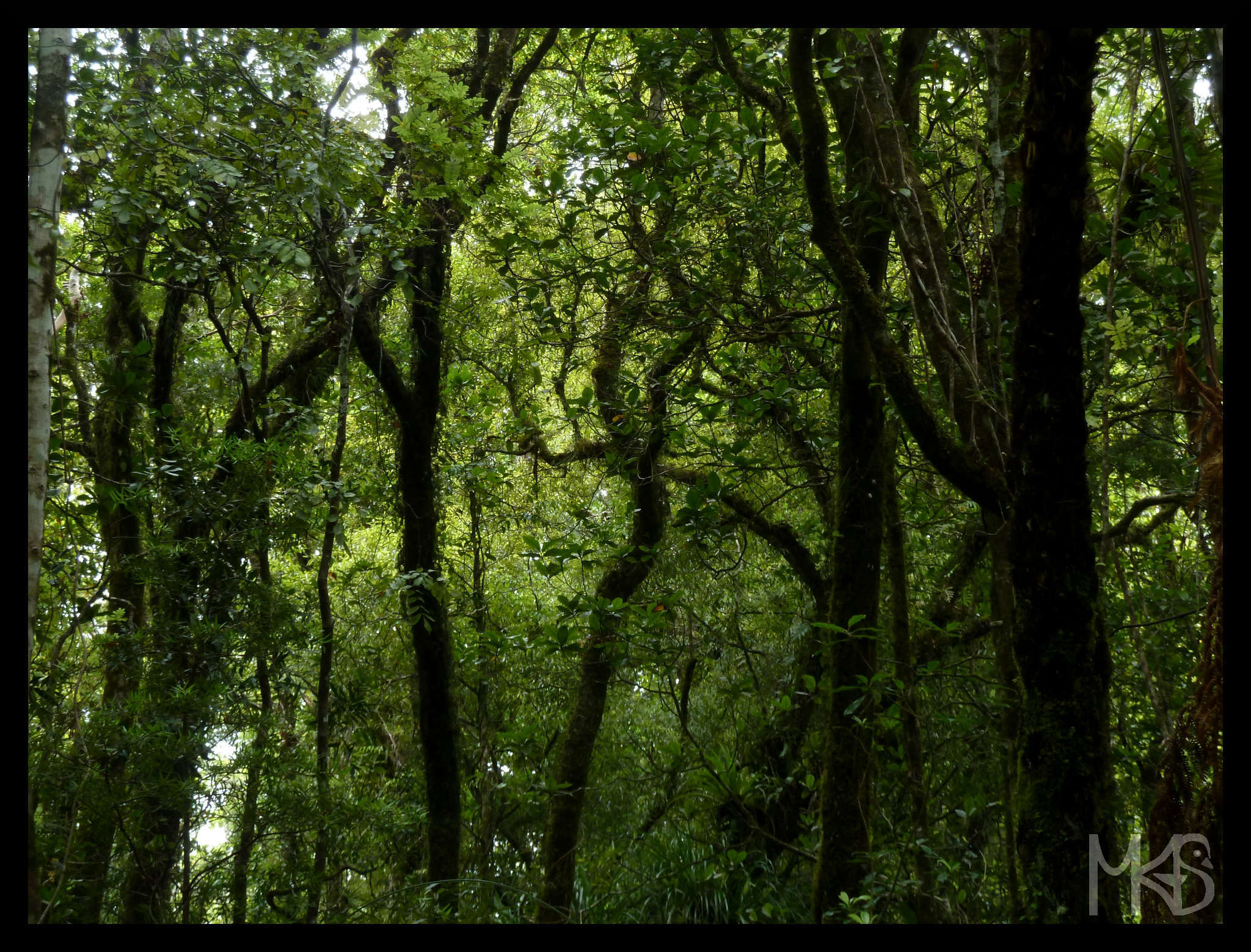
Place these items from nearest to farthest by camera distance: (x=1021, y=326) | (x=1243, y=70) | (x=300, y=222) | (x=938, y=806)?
(x=1243, y=70)
(x=1021, y=326)
(x=300, y=222)
(x=938, y=806)

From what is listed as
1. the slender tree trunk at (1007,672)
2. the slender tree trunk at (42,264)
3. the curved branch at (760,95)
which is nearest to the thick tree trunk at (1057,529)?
the slender tree trunk at (1007,672)

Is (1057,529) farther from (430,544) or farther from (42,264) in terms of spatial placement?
(430,544)

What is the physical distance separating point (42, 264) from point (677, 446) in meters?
2.79

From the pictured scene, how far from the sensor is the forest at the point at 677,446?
5.99ft

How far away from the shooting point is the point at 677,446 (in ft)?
13.8

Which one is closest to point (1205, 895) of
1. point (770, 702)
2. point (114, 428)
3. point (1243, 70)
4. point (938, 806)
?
point (1243, 70)

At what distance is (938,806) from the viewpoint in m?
4.27

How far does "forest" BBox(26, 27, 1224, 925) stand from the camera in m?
1.83

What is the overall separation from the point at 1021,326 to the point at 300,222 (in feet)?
9.65

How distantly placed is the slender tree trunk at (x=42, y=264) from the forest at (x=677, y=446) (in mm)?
11

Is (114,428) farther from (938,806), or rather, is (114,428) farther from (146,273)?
(938,806)

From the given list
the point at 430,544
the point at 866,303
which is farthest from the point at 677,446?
the point at 430,544

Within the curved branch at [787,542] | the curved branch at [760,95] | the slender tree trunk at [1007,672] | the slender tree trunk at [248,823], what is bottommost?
the slender tree trunk at [248,823]

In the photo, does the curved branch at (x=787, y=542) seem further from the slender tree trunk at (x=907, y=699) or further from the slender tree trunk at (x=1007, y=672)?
the slender tree trunk at (x=1007, y=672)
